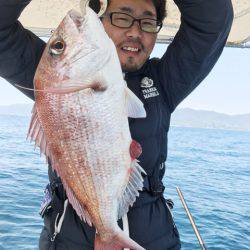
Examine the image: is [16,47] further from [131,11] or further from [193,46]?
[193,46]

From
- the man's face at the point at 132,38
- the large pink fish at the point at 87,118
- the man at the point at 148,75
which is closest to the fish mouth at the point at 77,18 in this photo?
the large pink fish at the point at 87,118

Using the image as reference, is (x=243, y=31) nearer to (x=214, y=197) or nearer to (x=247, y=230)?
(x=247, y=230)

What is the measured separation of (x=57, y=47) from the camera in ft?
6.87

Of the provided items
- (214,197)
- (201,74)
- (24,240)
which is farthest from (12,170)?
Result: (201,74)

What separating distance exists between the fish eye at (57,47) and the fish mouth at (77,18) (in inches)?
4.2

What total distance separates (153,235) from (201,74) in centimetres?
109

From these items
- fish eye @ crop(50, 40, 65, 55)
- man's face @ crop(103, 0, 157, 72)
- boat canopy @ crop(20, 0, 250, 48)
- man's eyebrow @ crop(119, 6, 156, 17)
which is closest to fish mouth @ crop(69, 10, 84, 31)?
fish eye @ crop(50, 40, 65, 55)

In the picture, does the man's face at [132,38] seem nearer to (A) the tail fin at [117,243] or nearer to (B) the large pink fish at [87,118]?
(B) the large pink fish at [87,118]

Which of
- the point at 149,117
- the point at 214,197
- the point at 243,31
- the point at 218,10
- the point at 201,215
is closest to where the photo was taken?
the point at 218,10

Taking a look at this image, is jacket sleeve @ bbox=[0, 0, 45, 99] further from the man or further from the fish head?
the fish head

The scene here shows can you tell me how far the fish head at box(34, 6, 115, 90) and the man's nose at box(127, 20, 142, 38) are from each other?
684 millimetres

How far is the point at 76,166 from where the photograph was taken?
2.18 metres

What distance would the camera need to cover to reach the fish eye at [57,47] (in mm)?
2090

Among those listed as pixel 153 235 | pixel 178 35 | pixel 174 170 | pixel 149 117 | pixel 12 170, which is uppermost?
pixel 178 35
